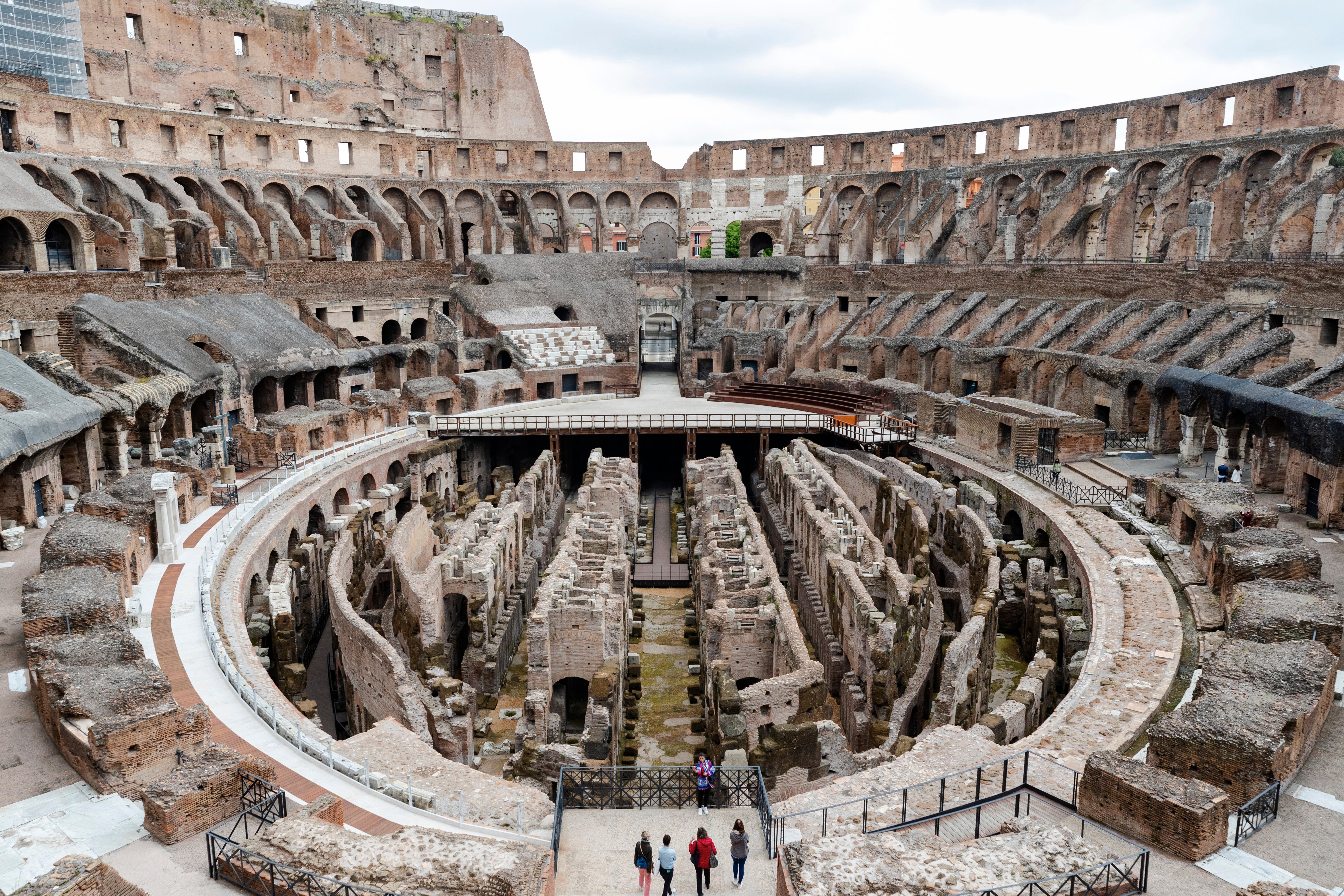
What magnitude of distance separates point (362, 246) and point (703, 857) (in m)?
46.2

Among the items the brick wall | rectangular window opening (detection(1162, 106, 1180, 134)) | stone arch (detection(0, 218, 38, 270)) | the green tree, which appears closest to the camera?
the brick wall

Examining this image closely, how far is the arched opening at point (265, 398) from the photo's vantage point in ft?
113

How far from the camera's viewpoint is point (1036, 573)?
22047 mm

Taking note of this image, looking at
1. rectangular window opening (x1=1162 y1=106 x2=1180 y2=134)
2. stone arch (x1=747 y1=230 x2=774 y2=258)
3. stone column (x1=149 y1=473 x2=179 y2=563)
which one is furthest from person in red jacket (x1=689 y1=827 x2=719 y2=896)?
stone arch (x1=747 y1=230 x2=774 y2=258)

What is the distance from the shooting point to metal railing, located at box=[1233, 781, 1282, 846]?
33.5 feet

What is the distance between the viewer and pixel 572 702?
18703 millimetres

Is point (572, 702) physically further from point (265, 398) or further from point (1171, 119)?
point (1171, 119)

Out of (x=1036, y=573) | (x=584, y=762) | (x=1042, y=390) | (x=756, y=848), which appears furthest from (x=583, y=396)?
(x=756, y=848)

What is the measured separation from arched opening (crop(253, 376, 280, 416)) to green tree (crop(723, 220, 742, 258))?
93.1 ft

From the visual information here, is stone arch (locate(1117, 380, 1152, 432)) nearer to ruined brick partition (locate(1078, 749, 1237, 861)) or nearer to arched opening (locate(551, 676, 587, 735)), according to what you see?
arched opening (locate(551, 676, 587, 735))

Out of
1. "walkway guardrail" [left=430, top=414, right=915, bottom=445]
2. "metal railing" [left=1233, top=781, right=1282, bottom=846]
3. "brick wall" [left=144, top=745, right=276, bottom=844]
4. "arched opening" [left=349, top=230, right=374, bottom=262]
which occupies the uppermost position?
"arched opening" [left=349, top=230, right=374, bottom=262]

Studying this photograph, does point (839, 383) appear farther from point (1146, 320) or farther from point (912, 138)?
point (912, 138)

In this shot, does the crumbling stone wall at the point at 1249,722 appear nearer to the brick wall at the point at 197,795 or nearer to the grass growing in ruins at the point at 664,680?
the grass growing in ruins at the point at 664,680

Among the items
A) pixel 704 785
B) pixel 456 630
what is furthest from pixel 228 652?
pixel 704 785
